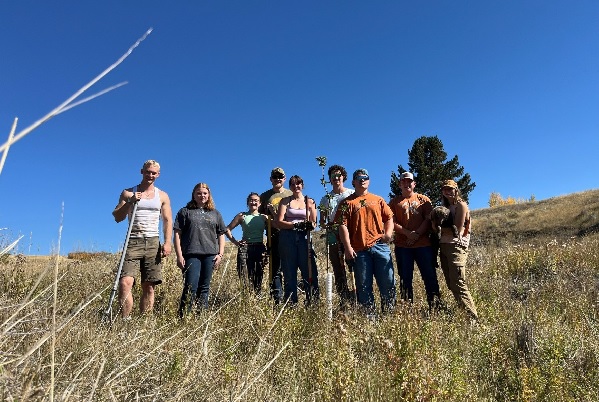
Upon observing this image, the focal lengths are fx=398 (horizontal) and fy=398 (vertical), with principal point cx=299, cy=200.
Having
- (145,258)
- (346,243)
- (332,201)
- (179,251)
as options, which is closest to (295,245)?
(346,243)

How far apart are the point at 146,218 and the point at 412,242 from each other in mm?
3193

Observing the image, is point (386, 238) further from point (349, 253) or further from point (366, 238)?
point (349, 253)

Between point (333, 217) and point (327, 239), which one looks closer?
point (327, 239)

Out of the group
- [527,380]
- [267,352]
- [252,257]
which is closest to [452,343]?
[527,380]

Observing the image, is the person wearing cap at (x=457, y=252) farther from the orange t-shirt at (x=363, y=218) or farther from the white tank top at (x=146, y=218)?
the white tank top at (x=146, y=218)

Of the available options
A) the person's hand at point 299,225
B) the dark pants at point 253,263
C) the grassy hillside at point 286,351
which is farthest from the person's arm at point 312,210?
the grassy hillside at point 286,351

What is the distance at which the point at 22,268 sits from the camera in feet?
18.0

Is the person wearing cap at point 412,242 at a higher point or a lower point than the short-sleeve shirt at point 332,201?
lower

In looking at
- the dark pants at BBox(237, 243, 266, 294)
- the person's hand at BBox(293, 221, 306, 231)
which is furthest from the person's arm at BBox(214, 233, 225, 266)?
the person's hand at BBox(293, 221, 306, 231)

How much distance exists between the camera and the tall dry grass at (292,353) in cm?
179

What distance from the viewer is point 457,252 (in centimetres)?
482

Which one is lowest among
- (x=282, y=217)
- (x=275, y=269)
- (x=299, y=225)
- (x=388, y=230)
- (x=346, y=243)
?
(x=275, y=269)

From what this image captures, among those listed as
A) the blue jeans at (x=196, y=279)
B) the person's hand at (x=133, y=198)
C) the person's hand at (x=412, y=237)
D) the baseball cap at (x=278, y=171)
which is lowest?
the blue jeans at (x=196, y=279)

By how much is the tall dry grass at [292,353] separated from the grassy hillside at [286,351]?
1 cm
